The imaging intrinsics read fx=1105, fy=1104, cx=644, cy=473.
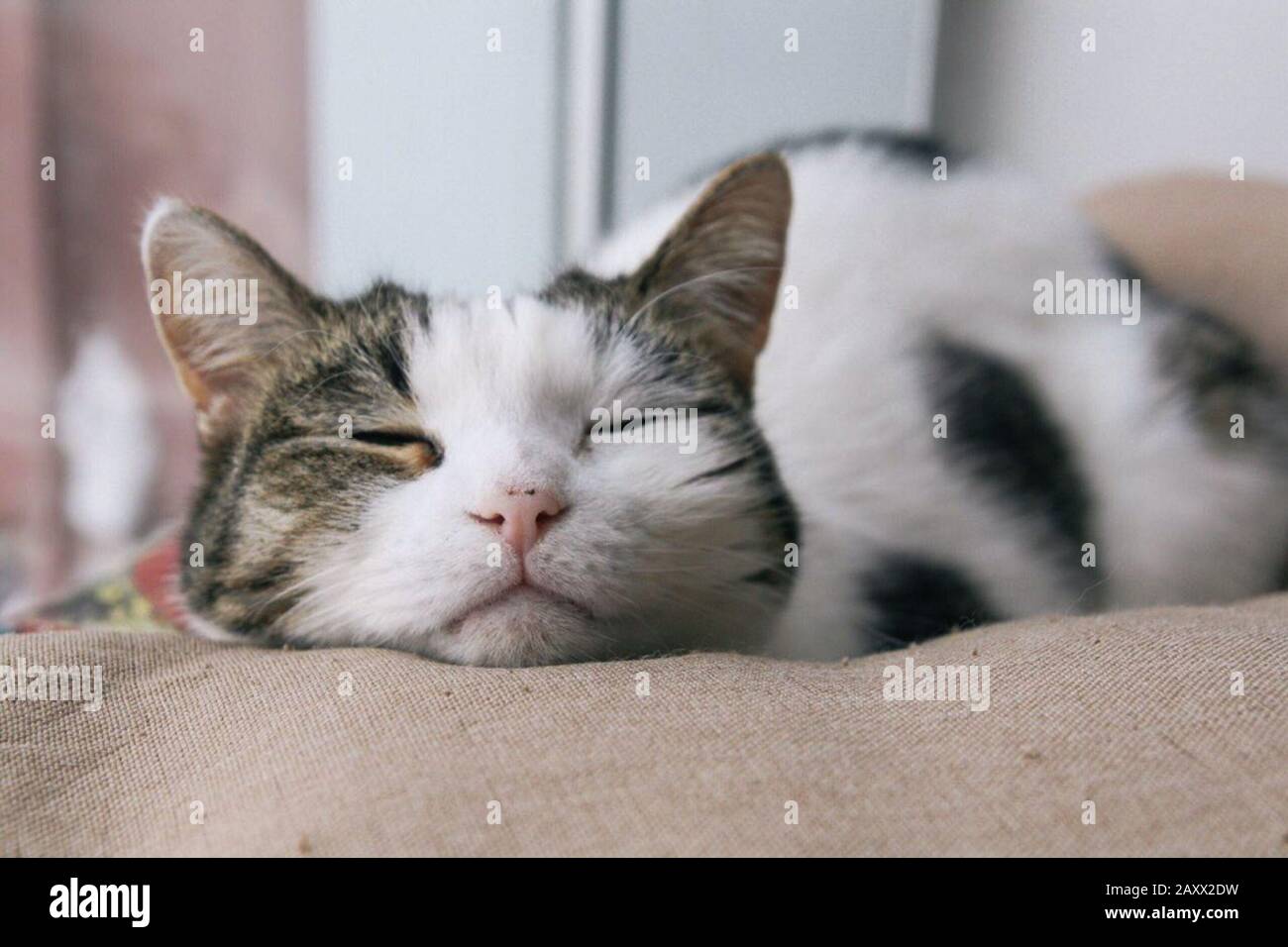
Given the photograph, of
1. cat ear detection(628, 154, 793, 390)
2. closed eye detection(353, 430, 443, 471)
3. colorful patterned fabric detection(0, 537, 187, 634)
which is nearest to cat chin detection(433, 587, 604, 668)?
closed eye detection(353, 430, 443, 471)

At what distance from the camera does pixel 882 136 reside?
1731 millimetres

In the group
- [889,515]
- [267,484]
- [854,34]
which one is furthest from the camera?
[854,34]

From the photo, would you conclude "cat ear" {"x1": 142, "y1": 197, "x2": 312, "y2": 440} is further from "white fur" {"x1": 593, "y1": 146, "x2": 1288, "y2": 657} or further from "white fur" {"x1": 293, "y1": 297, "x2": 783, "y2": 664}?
"white fur" {"x1": 593, "y1": 146, "x2": 1288, "y2": 657}

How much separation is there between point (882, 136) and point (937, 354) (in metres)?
0.50

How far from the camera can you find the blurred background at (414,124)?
208 centimetres

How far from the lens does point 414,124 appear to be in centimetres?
227

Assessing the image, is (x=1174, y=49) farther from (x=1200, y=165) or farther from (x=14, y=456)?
(x=14, y=456)

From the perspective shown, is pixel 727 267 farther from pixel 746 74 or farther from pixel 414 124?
pixel 746 74

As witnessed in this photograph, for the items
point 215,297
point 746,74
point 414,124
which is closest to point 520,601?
point 215,297

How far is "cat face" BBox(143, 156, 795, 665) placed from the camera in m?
0.80

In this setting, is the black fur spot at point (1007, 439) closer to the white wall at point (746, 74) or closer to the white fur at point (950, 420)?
the white fur at point (950, 420)

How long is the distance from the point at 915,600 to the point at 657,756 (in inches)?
21.0
